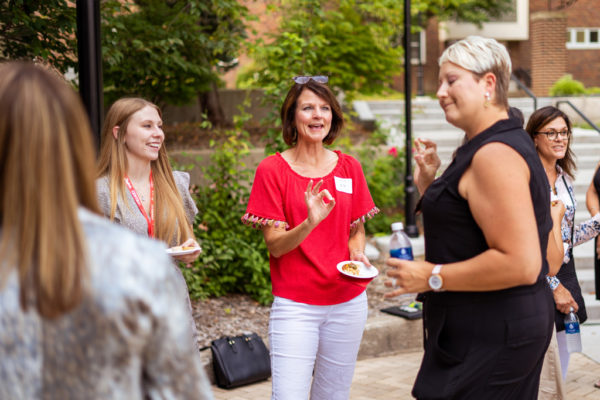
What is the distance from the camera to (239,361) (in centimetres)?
519

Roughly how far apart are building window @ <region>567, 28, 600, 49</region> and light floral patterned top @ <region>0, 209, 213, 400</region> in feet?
89.1

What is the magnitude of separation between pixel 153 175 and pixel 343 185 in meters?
1.00

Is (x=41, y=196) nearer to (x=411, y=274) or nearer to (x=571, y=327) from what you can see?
(x=411, y=274)

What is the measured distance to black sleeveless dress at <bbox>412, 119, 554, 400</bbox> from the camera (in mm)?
2287

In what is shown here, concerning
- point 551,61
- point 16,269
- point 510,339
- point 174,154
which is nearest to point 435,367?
point 510,339

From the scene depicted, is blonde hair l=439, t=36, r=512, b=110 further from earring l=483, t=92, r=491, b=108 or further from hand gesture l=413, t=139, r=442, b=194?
hand gesture l=413, t=139, r=442, b=194

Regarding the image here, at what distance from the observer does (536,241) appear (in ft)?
7.18

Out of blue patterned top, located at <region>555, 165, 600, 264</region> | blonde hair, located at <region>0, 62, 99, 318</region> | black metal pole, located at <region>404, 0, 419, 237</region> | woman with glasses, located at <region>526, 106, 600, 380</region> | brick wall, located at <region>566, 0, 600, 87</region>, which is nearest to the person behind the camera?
blonde hair, located at <region>0, 62, 99, 318</region>

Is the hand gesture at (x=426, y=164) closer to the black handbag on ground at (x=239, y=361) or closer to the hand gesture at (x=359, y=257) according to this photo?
the hand gesture at (x=359, y=257)

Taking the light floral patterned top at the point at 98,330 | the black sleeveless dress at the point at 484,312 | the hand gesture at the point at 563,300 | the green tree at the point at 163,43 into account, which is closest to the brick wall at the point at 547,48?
the green tree at the point at 163,43

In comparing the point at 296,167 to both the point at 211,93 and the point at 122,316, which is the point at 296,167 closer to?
the point at 122,316

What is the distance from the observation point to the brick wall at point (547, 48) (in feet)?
75.7

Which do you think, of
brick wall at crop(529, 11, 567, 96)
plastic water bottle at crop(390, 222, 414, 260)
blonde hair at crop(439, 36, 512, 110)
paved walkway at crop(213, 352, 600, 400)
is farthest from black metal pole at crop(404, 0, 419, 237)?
brick wall at crop(529, 11, 567, 96)

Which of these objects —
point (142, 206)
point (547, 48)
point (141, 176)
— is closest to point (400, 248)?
point (142, 206)
